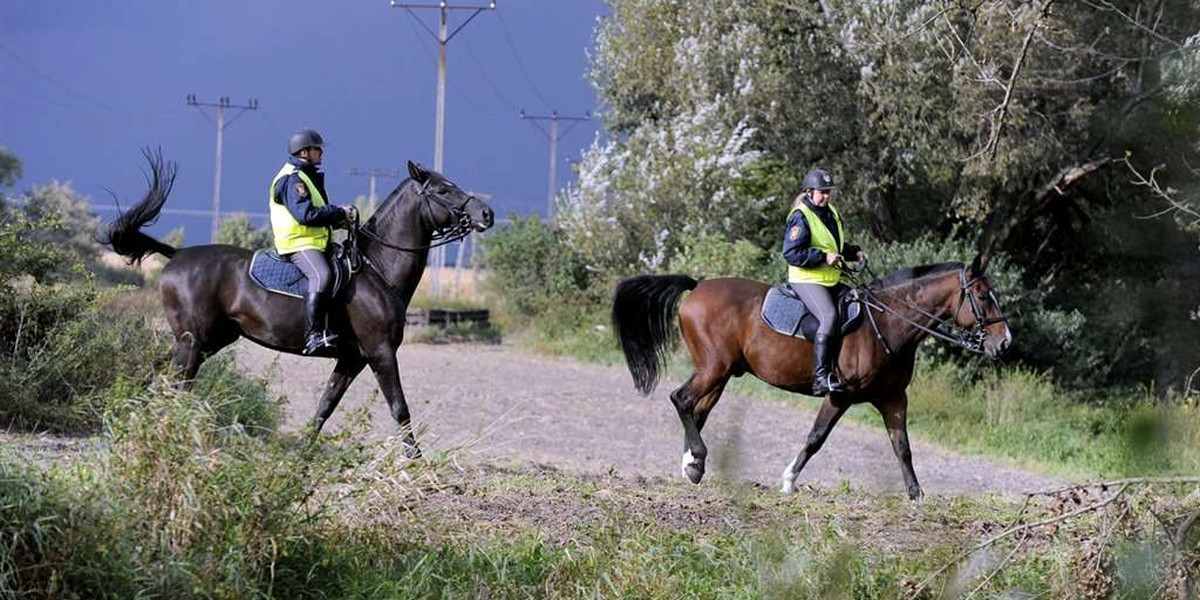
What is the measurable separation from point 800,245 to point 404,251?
308 cm

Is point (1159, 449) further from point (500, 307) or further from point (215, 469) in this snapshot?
point (500, 307)

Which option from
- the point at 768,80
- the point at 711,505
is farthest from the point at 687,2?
the point at 711,505

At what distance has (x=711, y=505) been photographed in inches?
350

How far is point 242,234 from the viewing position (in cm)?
4562

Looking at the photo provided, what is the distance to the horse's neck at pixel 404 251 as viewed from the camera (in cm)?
1132

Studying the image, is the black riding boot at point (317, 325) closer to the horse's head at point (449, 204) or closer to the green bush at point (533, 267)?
the horse's head at point (449, 204)

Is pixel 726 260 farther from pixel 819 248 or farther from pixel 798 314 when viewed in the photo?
pixel 819 248

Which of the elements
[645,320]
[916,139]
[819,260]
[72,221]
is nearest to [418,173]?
[645,320]

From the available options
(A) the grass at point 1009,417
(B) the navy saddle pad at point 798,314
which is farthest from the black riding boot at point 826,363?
(A) the grass at point 1009,417

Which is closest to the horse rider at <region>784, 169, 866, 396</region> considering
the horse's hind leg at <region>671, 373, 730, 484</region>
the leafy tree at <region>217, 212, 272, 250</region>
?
the horse's hind leg at <region>671, 373, 730, 484</region>

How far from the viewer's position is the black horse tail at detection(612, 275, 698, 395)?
12906mm

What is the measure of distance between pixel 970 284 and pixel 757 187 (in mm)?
17338

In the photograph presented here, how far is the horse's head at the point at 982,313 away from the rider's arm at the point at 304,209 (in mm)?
4914

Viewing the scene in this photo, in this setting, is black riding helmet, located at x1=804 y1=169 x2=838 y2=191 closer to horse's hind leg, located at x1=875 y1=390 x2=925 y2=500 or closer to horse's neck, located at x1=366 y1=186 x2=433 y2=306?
horse's hind leg, located at x1=875 y1=390 x2=925 y2=500
